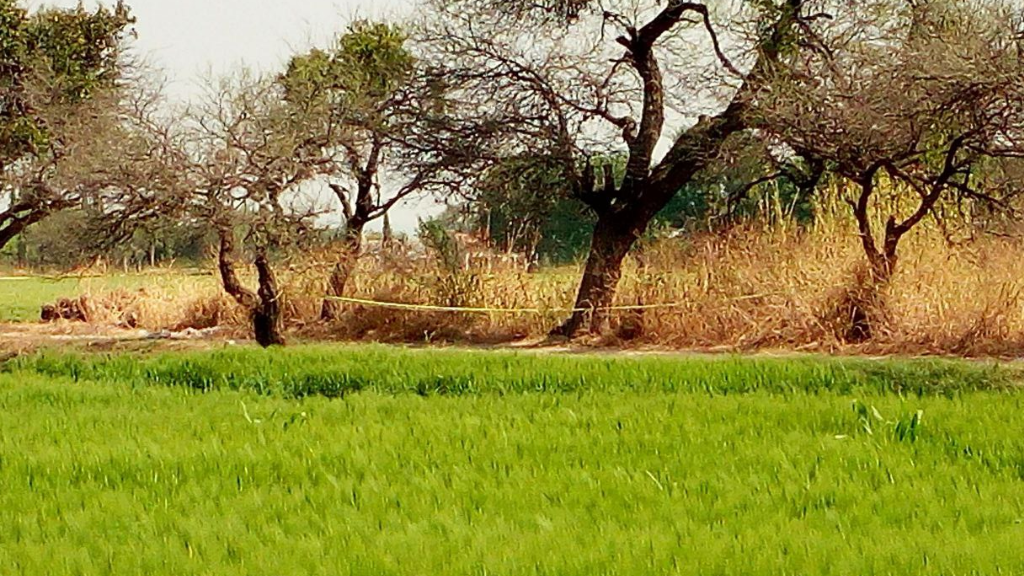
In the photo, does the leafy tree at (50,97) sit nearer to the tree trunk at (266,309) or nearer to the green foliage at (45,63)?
the green foliage at (45,63)

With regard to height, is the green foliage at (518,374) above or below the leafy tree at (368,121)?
below

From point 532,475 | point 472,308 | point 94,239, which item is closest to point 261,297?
point 94,239

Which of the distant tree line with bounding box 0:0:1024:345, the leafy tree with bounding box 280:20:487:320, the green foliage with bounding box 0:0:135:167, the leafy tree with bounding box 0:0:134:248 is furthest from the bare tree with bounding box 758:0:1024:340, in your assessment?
the green foliage with bounding box 0:0:135:167

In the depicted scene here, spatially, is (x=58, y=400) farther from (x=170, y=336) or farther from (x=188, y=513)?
(x=170, y=336)

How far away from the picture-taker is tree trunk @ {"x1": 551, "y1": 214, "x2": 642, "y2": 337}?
48.5ft

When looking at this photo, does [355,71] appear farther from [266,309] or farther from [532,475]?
[532,475]

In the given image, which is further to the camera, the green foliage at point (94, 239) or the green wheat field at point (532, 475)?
the green foliage at point (94, 239)

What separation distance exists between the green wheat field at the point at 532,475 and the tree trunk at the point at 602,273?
5.58 m

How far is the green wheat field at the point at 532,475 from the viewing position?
4.00m

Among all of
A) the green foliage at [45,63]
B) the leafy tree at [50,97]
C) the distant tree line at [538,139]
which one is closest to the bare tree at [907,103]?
the distant tree line at [538,139]

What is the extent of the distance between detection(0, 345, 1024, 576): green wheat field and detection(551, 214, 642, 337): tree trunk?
18.3ft

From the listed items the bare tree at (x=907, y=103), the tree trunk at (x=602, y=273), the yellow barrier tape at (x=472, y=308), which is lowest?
the yellow barrier tape at (x=472, y=308)

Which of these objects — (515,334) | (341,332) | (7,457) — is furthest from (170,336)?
(7,457)

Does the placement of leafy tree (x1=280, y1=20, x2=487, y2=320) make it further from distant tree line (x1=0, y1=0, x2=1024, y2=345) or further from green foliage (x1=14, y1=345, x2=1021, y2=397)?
green foliage (x1=14, y1=345, x2=1021, y2=397)
